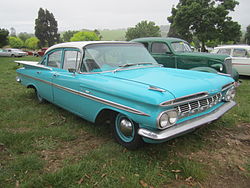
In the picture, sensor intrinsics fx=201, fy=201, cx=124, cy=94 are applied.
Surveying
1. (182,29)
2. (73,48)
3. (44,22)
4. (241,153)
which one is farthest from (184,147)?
(44,22)

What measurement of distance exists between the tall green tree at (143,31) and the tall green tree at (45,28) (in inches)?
1158

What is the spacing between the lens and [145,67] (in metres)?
3.56

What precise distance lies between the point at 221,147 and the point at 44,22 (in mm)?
64399

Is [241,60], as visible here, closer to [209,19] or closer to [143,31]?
[209,19]

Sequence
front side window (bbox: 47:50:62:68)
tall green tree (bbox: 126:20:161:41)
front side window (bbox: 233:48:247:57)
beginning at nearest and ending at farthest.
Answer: front side window (bbox: 47:50:62:68), front side window (bbox: 233:48:247:57), tall green tree (bbox: 126:20:161:41)

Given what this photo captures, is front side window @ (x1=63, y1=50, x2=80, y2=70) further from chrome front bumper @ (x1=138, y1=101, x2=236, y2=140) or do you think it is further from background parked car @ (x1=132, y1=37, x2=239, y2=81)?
background parked car @ (x1=132, y1=37, x2=239, y2=81)

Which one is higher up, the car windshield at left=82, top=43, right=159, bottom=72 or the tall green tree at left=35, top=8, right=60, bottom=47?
the tall green tree at left=35, top=8, right=60, bottom=47

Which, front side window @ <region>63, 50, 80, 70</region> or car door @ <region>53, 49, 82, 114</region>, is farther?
front side window @ <region>63, 50, 80, 70</region>

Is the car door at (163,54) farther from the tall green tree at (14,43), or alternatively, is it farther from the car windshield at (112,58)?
the tall green tree at (14,43)

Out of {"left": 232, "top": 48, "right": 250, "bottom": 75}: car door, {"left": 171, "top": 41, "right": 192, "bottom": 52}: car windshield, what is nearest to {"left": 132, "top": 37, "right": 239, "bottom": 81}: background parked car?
{"left": 171, "top": 41, "right": 192, "bottom": 52}: car windshield

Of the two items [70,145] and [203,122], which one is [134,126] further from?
[70,145]

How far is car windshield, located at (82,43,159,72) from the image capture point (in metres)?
3.27

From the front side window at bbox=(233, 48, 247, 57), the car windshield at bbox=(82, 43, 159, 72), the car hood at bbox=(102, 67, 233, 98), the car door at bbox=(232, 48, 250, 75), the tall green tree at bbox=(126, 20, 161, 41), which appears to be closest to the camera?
the car hood at bbox=(102, 67, 233, 98)

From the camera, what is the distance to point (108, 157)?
2701 millimetres
